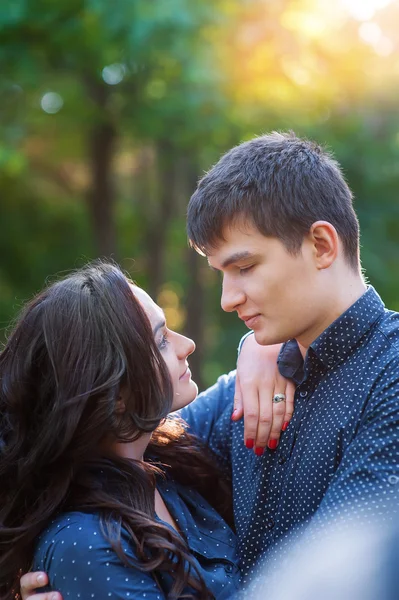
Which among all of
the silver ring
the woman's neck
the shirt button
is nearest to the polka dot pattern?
the shirt button

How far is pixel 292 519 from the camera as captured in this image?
7.88ft

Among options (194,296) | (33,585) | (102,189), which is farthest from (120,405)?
(194,296)

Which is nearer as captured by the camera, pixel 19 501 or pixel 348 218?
pixel 19 501

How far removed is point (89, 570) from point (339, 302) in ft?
3.62

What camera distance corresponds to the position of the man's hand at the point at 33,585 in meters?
2.13

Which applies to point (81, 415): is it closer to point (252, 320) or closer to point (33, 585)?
point (33, 585)

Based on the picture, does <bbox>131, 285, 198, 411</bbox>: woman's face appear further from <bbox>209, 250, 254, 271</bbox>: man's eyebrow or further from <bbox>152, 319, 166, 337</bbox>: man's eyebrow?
<bbox>209, 250, 254, 271</bbox>: man's eyebrow

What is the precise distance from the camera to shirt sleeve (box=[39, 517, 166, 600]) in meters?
2.06

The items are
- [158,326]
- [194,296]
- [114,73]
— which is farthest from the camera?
[194,296]

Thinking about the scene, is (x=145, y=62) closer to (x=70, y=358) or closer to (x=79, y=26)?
(x=79, y=26)

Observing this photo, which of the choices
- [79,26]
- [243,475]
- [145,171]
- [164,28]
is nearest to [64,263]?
[145,171]

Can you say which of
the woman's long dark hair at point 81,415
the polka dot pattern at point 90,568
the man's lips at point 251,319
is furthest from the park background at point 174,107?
the polka dot pattern at point 90,568

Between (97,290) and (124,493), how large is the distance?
2.10 feet

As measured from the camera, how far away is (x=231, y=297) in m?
2.45
